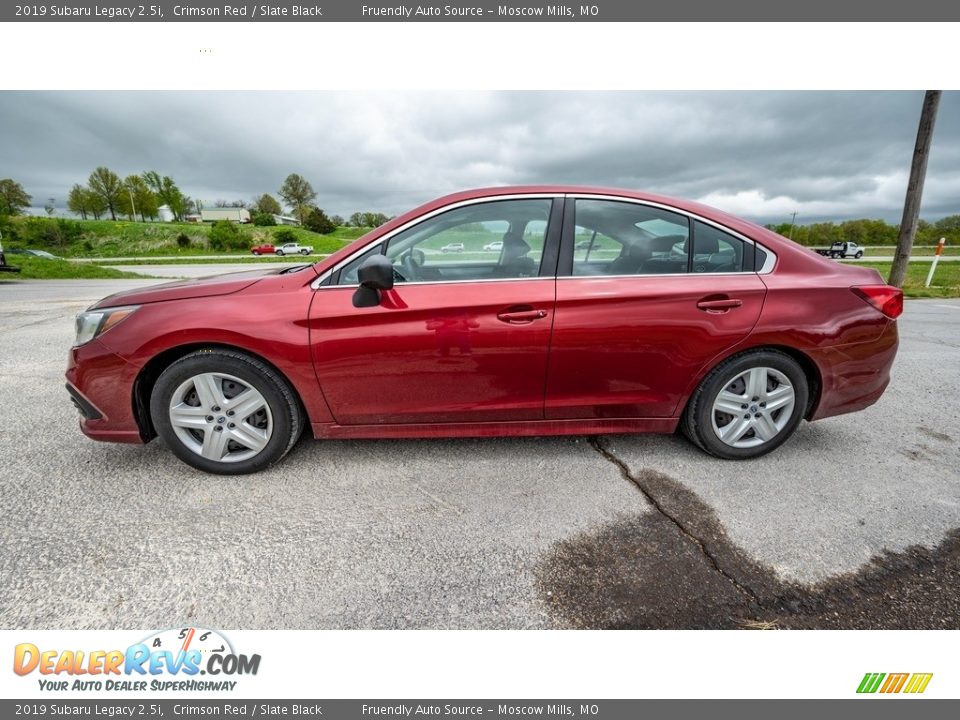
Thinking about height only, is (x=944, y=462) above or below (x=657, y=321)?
below

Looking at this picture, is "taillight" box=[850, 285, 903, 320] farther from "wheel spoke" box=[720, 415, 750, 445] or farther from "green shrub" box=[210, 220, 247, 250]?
"green shrub" box=[210, 220, 247, 250]

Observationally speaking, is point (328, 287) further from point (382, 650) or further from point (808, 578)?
point (808, 578)

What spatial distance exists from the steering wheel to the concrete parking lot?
112 centimetres

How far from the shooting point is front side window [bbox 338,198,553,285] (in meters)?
2.47

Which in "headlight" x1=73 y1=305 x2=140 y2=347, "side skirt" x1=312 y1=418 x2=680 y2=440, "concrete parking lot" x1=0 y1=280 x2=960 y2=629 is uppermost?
"headlight" x1=73 y1=305 x2=140 y2=347

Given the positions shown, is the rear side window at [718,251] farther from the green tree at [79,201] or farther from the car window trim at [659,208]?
the green tree at [79,201]

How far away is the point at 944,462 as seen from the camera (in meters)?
2.74

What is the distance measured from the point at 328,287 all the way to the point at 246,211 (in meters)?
92.5

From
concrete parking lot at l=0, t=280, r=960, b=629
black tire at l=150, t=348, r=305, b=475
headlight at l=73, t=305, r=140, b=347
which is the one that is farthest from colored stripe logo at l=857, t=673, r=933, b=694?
headlight at l=73, t=305, r=140, b=347

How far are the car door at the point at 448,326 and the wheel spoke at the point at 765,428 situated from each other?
4.49 ft

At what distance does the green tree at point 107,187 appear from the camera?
58875mm

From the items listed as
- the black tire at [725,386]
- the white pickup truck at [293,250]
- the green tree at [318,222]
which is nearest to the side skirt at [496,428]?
the black tire at [725,386]

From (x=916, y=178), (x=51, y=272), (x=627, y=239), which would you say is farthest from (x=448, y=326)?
(x=51, y=272)

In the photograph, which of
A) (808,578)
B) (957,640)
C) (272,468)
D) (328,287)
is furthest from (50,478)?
(957,640)
